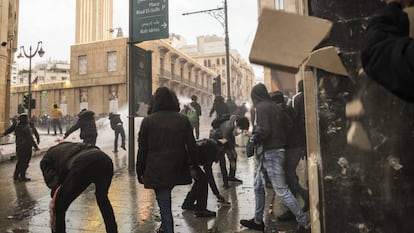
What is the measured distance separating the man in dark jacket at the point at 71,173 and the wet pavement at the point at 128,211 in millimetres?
1276

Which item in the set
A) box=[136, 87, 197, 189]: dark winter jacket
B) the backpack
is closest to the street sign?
the backpack

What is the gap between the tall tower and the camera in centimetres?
5084

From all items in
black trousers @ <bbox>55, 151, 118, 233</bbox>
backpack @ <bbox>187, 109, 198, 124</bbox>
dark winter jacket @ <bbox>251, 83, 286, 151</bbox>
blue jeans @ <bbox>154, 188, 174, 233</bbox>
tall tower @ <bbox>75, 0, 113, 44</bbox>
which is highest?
tall tower @ <bbox>75, 0, 113, 44</bbox>

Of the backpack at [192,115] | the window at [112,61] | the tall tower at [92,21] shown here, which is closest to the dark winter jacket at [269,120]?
the backpack at [192,115]

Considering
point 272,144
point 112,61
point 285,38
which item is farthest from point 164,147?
point 112,61

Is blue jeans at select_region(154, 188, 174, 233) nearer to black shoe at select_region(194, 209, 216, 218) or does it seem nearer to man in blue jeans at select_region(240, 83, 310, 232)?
man in blue jeans at select_region(240, 83, 310, 232)

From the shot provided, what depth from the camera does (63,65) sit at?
8319cm

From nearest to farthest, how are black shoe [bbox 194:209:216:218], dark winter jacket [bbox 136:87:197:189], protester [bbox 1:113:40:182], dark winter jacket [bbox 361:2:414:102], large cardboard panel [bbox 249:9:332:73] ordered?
dark winter jacket [bbox 361:2:414:102]
large cardboard panel [bbox 249:9:332:73]
dark winter jacket [bbox 136:87:197:189]
black shoe [bbox 194:209:216:218]
protester [bbox 1:113:40:182]

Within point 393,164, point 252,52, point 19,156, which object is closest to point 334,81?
point 393,164

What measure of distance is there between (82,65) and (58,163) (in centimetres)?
3996

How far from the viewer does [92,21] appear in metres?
51.5

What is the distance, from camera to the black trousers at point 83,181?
3295 mm

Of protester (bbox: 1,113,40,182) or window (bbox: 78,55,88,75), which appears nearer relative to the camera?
protester (bbox: 1,113,40,182)

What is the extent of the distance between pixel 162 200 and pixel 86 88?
39.2 m
